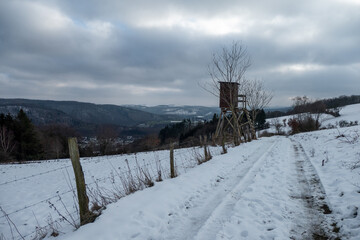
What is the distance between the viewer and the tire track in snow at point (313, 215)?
10.4ft

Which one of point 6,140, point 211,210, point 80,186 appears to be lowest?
point 6,140

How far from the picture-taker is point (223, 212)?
13.3 feet

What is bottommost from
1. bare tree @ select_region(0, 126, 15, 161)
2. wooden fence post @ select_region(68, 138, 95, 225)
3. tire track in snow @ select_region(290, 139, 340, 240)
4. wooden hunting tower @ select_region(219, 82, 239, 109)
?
bare tree @ select_region(0, 126, 15, 161)

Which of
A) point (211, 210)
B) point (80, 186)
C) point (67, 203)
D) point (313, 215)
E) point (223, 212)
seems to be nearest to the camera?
point (313, 215)

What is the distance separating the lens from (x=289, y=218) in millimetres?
3688

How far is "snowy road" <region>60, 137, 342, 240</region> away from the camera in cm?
339

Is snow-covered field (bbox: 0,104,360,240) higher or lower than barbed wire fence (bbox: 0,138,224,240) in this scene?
higher

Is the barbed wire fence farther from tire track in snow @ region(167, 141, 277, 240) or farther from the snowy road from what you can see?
tire track in snow @ region(167, 141, 277, 240)

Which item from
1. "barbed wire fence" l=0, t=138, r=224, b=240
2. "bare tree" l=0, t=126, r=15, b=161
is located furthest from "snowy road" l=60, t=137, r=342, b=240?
"bare tree" l=0, t=126, r=15, b=161

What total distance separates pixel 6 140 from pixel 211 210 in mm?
48090

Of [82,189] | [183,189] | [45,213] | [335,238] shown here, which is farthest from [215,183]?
[45,213]

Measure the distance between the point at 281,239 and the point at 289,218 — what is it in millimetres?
Result: 784

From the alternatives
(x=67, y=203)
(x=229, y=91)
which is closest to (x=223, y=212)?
(x=67, y=203)

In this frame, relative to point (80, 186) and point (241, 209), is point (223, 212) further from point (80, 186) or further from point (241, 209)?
point (80, 186)
